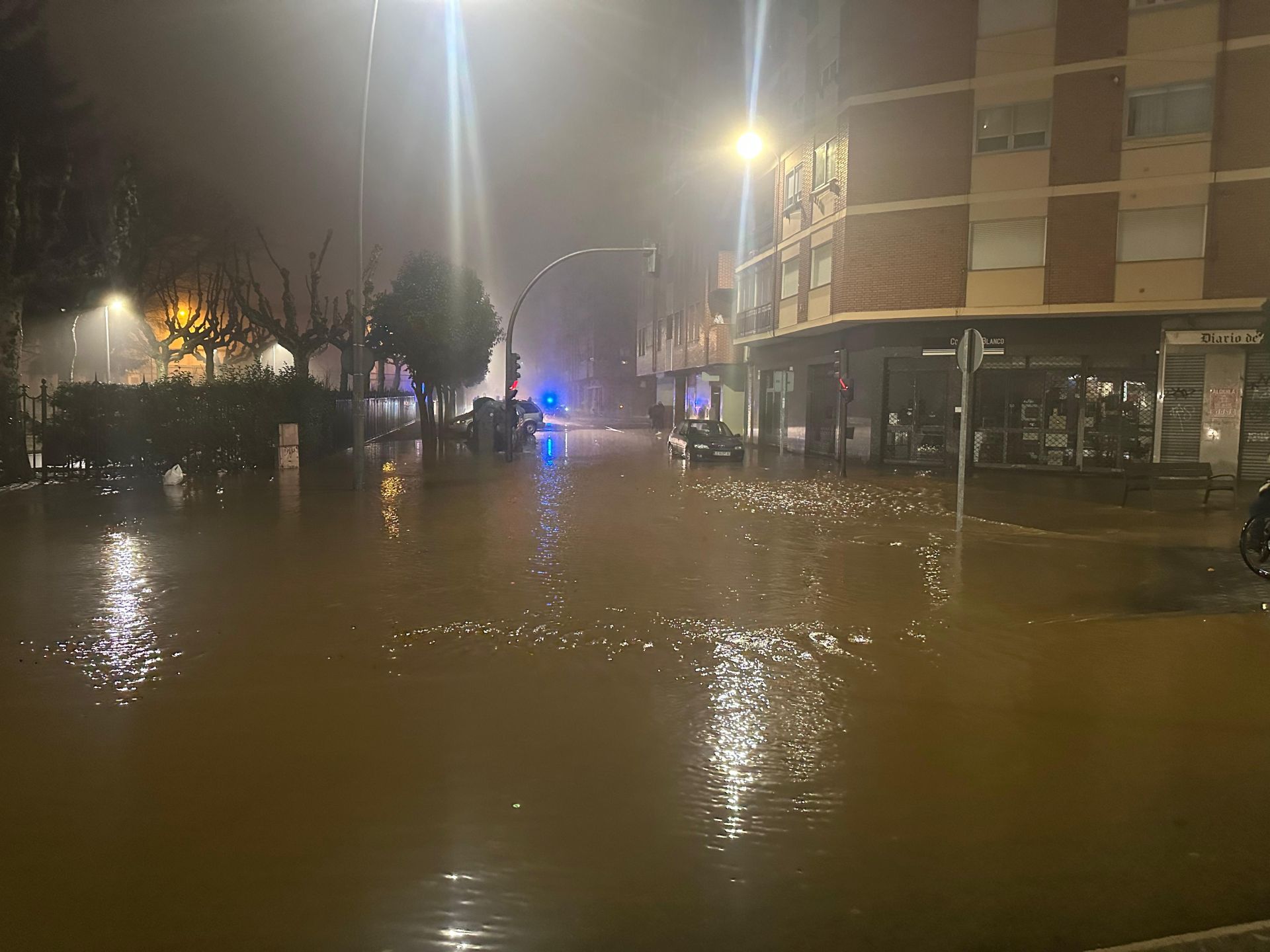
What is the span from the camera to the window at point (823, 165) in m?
26.5

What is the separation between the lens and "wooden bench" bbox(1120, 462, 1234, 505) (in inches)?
636

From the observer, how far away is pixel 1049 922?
3393 mm

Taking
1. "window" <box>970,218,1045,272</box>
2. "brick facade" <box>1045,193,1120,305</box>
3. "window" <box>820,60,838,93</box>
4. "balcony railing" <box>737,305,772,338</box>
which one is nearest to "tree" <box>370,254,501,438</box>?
"balcony railing" <box>737,305,772,338</box>

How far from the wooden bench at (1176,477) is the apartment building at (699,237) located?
2448 centimetres

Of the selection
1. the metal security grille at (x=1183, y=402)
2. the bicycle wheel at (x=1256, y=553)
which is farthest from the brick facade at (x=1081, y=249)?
the bicycle wheel at (x=1256, y=553)

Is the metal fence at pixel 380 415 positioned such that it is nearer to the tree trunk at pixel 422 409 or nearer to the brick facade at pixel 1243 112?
the tree trunk at pixel 422 409

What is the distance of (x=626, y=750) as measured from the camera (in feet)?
16.5

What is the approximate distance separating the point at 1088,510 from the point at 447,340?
2920 centimetres

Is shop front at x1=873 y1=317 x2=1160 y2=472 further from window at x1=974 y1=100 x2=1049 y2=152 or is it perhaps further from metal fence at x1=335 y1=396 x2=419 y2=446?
metal fence at x1=335 y1=396 x2=419 y2=446

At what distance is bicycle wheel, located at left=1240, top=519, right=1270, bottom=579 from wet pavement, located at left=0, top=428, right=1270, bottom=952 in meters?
0.39

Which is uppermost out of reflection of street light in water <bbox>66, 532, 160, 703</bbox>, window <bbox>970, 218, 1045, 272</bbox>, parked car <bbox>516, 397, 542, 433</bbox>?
window <bbox>970, 218, 1045, 272</bbox>

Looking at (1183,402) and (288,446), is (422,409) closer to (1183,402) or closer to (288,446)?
(288,446)

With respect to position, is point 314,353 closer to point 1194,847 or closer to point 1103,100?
point 1103,100

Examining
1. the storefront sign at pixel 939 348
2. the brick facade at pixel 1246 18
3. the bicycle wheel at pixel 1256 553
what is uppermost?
the brick facade at pixel 1246 18
